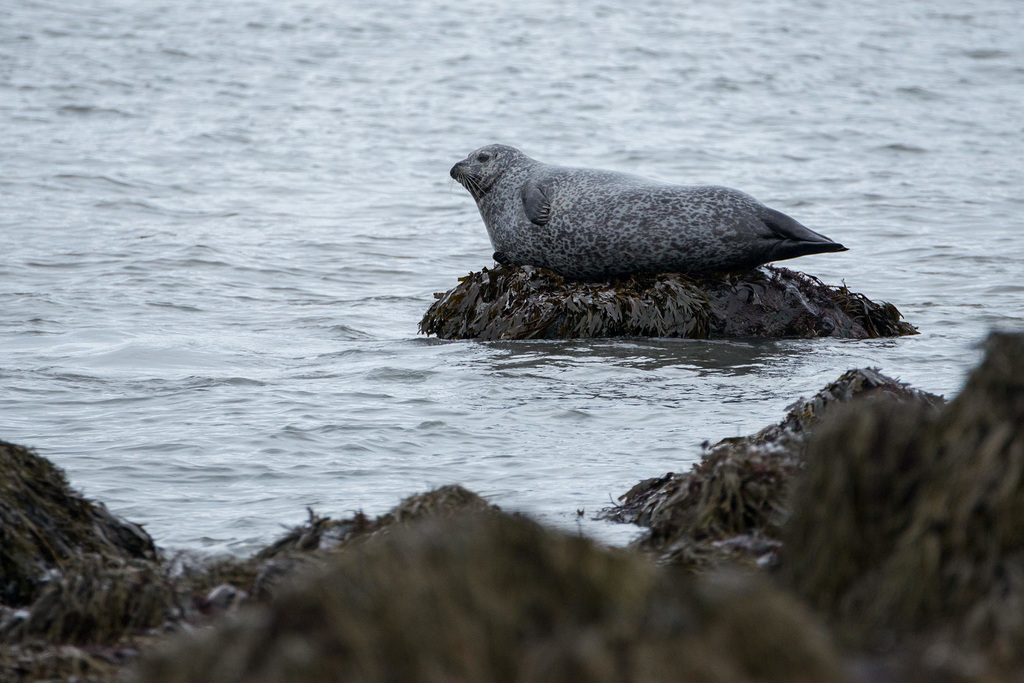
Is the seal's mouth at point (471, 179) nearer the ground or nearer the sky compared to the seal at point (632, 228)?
nearer the sky

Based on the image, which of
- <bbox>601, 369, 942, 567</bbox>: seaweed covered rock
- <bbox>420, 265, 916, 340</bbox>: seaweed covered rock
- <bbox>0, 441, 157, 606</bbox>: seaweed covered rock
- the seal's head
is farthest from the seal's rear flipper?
<bbox>0, 441, 157, 606</bbox>: seaweed covered rock

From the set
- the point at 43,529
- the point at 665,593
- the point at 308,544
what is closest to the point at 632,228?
the point at 308,544

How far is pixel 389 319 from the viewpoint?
345 inches

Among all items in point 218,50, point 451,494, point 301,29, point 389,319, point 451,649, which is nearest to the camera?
point 451,649

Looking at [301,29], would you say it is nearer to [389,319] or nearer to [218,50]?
[218,50]

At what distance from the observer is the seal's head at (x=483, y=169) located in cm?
853

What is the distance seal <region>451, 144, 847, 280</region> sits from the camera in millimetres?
7555

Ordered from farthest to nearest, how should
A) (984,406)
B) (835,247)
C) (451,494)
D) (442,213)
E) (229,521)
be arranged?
(442,213), (835,247), (229,521), (451,494), (984,406)

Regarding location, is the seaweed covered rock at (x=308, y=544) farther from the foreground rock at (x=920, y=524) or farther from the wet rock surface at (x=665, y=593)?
the foreground rock at (x=920, y=524)

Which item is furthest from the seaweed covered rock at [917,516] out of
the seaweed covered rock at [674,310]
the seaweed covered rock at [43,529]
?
the seaweed covered rock at [674,310]

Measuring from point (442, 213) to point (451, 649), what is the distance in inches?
500

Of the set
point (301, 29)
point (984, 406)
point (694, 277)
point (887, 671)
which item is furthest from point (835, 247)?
point (301, 29)

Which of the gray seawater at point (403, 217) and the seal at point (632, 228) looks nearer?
the gray seawater at point (403, 217)

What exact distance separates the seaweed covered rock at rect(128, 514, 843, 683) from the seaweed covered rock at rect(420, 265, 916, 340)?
18.7ft
